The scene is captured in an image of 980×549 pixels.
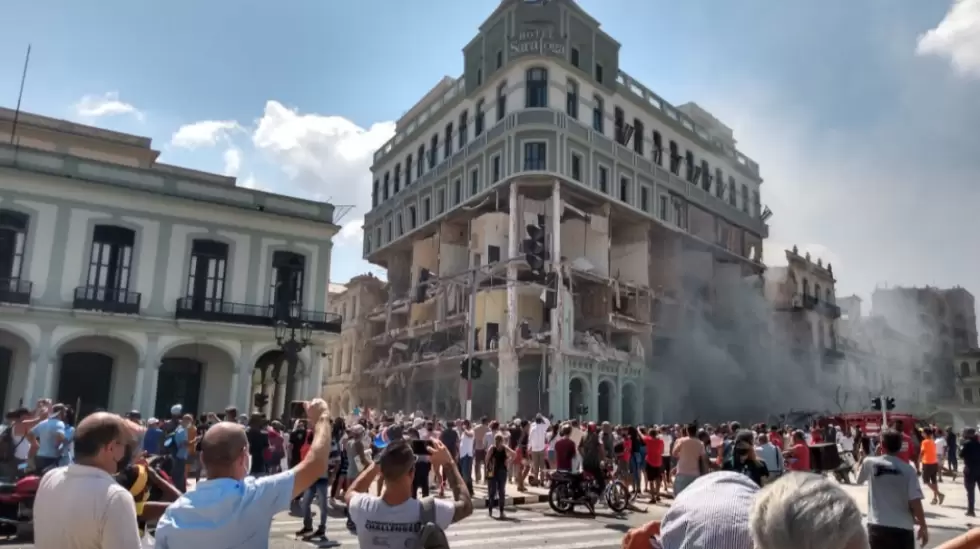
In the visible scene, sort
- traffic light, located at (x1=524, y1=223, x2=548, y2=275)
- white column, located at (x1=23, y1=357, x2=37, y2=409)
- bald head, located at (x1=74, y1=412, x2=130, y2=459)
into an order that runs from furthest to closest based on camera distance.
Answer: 1. white column, located at (x1=23, y1=357, x2=37, y2=409)
2. traffic light, located at (x1=524, y1=223, x2=548, y2=275)
3. bald head, located at (x1=74, y1=412, x2=130, y2=459)

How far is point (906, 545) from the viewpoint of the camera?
651cm

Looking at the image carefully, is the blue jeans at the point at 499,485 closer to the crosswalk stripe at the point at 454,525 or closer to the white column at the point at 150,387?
the crosswalk stripe at the point at 454,525

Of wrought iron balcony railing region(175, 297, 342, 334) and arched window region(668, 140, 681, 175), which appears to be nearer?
wrought iron balcony railing region(175, 297, 342, 334)

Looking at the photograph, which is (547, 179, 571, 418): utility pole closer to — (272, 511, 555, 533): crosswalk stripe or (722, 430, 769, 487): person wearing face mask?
(272, 511, 555, 533): crosswalk stripe

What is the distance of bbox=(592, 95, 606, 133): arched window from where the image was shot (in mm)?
41972

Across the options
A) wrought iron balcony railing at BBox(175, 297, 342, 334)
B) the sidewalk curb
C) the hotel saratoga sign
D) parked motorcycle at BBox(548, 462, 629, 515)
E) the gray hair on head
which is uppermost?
the hotel saratoga sign

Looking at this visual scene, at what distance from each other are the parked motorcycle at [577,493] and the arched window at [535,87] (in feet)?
93.3

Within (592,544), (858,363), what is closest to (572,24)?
(592,544)

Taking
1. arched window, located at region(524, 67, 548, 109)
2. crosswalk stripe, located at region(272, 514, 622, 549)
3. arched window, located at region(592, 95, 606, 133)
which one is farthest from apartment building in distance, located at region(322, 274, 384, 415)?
crosswalk stripe, located at region(272, 514, 622, 549)

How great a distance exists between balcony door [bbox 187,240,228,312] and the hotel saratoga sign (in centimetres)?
1985

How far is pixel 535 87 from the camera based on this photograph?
1566 inches

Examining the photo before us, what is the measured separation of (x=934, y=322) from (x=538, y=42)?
68314 millimetres

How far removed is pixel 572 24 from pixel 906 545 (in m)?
38.8

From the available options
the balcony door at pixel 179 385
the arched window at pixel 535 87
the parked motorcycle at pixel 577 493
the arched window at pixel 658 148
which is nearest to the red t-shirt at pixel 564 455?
the parked motorcycle at pixel 577 493
